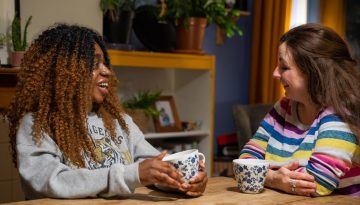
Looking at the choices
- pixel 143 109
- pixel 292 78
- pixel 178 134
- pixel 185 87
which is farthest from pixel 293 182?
pixel 185 87

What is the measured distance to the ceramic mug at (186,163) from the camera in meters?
1.08

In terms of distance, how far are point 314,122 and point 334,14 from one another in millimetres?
2317

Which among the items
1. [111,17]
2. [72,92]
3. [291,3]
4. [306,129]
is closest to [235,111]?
[111,17]

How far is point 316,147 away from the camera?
128 centimetres

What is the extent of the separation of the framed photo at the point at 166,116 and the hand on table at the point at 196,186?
75.0 inches

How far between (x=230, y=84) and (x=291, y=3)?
0.79 m

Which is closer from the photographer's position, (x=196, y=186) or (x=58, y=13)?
(x=196, y=186)

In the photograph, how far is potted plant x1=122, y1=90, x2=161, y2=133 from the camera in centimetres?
283

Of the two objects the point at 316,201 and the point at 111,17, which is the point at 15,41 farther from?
the point at 316,201

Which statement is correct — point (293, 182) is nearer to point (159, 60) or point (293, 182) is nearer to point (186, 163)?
point (186, 163)

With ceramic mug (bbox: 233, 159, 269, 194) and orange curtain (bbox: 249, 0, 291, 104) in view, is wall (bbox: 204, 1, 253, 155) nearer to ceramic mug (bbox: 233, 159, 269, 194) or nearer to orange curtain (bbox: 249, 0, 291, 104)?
orange curtain (bbox: 249, 0, 291, 104)

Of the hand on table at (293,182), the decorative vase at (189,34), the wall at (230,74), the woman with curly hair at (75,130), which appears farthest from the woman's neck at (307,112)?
the wall at (230,74)

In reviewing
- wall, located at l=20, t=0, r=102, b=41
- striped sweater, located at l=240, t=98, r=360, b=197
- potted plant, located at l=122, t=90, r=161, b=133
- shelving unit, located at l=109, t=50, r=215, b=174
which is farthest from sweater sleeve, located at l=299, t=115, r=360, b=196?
shelving unit, located at l=109, t=50, r=215, b=174

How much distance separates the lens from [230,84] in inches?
156
